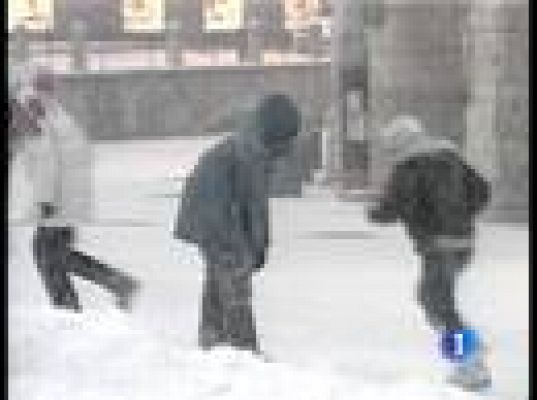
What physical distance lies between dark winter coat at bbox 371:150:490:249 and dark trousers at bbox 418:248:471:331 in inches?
2.2

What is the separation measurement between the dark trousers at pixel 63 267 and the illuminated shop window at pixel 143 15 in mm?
622

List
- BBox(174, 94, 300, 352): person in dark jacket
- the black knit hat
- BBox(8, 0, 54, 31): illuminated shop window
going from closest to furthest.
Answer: BBox(8, 0, 54, 31): illuminated shop window
the black knit hat
BBox(174, 94, 300, 352): person in dark jacket

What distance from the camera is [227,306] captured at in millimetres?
5301

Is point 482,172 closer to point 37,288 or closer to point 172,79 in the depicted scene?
point 172,79

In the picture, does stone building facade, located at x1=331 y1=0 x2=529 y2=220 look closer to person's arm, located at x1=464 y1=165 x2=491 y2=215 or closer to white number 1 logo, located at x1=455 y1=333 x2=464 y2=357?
person's arm, located at x1=464 y1=165 x2=491 y2=215

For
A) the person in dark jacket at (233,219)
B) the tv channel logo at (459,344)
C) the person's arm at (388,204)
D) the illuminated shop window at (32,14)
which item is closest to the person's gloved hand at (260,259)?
the person in dark jacket at (233,219)

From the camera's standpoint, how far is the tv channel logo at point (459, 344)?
5371 millimetres

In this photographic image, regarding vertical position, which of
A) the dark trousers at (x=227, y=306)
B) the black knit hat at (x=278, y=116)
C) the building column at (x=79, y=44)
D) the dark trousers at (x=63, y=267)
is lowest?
the dark trousers at (x=227, y=306)

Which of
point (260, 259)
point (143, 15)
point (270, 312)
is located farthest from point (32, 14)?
point (270, 312)

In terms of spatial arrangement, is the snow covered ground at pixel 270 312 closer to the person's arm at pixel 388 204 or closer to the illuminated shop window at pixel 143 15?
the person's arm at pixel 388 204

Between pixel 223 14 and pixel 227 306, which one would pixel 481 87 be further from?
pixel 227 306

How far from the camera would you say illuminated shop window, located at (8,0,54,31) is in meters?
4.93

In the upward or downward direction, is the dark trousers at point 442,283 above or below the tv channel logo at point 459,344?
above

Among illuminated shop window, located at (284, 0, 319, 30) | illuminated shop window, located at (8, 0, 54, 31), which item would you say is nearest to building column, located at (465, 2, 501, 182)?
illuminated shop window, located at (284, 0, 319, 30)
